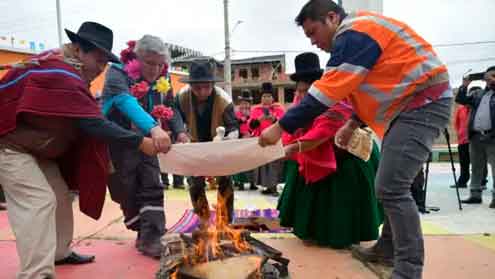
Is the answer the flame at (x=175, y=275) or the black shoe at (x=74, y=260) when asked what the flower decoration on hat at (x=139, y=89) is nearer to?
the black shoe at (x=74, y=260)

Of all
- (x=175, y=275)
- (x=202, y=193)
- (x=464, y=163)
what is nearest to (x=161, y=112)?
(x=202, y=193)

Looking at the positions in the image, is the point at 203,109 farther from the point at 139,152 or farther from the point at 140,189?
the point at 140,189

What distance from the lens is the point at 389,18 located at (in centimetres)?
238

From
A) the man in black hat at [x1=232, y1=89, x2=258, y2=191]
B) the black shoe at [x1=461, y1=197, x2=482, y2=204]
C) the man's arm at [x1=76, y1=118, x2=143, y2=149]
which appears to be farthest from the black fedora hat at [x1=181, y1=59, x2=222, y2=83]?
the black shoe at [x1=461, y1=197, x2=482, y2=204]

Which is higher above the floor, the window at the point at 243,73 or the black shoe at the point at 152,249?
the window at the point at 243,73

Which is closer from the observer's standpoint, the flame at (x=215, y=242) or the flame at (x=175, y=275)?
the flame at (x=175, y=275)

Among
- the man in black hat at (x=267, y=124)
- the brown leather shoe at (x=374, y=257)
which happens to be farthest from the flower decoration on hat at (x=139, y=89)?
the man in black hat at (x=267, y=124)

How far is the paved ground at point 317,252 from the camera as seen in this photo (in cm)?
291

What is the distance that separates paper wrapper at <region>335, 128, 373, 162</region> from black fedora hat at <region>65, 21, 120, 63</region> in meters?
1.82

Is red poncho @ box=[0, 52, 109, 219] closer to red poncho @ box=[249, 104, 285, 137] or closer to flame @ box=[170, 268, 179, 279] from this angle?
flame @ box=[170, 268, 179, 279]

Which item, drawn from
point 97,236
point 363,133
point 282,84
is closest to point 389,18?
point 363,133

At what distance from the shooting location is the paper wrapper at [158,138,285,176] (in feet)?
8.15

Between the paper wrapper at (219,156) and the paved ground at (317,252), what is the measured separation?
84 centimetres

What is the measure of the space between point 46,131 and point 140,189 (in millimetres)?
1044
